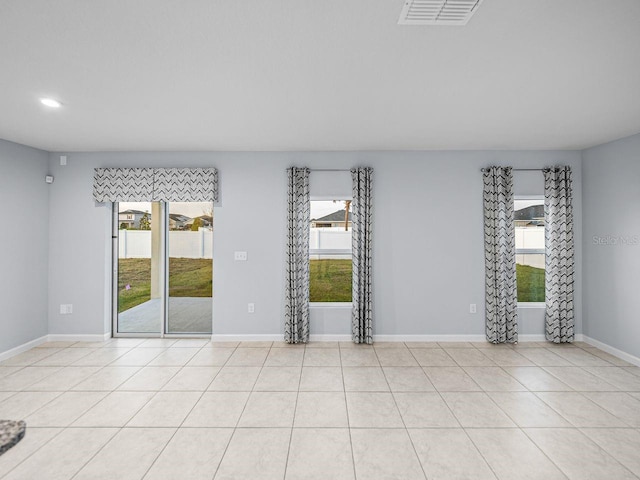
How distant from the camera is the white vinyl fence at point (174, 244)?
498 centimetres

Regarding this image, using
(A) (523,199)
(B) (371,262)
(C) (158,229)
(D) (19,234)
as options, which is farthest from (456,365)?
(D) (19,234)

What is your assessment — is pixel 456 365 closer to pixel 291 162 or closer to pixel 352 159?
pixel 352 159

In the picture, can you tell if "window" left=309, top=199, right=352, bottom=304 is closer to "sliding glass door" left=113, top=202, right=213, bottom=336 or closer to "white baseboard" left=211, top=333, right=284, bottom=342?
"white baseboard" left=211, top=333, right=284, bottom=342

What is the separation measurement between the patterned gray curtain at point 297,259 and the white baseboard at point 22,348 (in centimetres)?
330

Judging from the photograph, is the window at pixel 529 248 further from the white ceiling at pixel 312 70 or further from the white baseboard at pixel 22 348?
the white baseboard at pixel 22 348

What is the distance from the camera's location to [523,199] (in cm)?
481

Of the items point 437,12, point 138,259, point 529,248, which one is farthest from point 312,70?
point 529,248

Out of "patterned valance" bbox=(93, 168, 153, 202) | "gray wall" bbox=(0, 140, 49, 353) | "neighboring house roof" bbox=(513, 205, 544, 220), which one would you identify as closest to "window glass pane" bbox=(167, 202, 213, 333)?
"patterned valance" bbox=(93, 168, 153, 202)

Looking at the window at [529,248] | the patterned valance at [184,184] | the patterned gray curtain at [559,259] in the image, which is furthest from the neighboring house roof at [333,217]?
the patterned gray curtain at [559,259]

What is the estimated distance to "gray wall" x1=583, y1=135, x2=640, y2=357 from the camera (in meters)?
4.00

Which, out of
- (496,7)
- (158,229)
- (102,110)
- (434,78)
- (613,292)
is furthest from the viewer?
(158,229)

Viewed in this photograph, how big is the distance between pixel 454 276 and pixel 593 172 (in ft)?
7.33

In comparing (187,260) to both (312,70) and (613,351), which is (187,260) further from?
(613,351)

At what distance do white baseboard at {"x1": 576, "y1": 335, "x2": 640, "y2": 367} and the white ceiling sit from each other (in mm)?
2571
